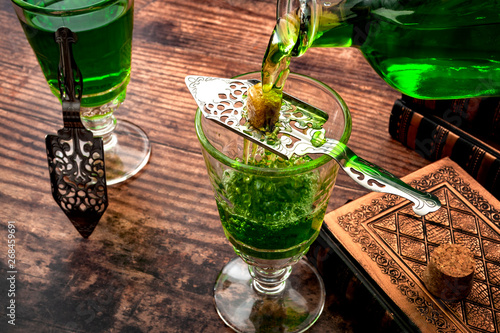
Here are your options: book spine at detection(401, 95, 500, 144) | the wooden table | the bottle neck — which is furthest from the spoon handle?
book spine at detection(401, 95, 500, 144)

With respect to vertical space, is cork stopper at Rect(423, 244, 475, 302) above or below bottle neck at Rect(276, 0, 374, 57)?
below

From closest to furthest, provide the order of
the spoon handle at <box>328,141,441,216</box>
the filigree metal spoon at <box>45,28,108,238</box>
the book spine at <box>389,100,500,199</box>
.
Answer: the spoon handle at <box>328,141,441,216</box>
the filigree metal spoon at <box>45,28,108,238</box>
the book spine at <box>389,100,500,199</box>

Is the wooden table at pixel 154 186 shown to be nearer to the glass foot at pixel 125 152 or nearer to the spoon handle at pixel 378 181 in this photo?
the glass foot at pixel 125 152

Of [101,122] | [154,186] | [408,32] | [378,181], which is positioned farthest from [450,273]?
[101,122]

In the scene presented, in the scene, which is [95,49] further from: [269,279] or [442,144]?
[442,144]

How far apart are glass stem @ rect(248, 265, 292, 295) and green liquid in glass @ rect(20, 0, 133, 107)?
377mm

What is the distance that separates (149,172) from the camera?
0.98 m

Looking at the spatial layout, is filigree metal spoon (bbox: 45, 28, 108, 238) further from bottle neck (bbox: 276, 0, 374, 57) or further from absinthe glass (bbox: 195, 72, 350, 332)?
bottle neck (bbox: 276, 0, 374, 57)

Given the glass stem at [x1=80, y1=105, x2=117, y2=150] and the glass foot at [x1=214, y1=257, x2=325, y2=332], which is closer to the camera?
the glass foot at [x1=214, y1=257, x2=325, y2=332]

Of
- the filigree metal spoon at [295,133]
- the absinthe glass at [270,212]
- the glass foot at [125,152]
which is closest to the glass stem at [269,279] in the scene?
the absinthe glass at [270,212]

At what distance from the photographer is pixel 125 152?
1.02 meters

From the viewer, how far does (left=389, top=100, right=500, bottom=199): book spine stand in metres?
0.89

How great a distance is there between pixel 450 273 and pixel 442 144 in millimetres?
310

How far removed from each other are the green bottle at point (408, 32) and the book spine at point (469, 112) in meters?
0.23
